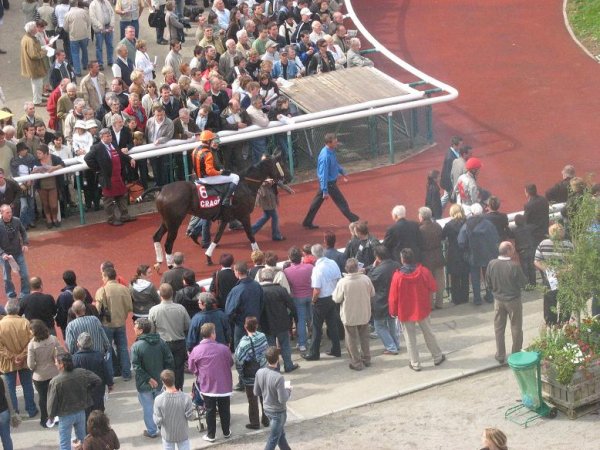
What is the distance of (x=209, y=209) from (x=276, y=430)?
5921 mm

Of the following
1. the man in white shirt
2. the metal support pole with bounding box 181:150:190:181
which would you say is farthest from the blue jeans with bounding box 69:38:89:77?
the man in white shirt

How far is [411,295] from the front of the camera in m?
15.4

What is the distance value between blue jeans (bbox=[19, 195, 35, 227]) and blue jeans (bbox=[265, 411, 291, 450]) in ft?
26.0

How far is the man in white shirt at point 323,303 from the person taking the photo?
619 inches

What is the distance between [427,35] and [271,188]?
→ 10.4 metres

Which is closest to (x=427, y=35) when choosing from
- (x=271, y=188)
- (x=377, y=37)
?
(x=377, y=37)

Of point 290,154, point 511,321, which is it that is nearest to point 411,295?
point 511,321

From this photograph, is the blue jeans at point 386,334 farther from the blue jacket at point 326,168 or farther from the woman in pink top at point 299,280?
the blue jacket at point 326,168

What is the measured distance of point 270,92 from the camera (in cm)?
2214

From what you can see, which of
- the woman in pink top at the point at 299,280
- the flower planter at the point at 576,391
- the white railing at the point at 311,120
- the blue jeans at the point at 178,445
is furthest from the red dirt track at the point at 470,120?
the flower planter at the point at 576,391

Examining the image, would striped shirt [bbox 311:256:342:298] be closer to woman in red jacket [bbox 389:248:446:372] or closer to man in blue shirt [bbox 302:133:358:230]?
woman in red jacket [bbox 389:248:446:372]

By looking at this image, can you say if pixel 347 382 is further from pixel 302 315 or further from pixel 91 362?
pixel 91 362

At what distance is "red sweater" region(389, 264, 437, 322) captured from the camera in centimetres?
1529

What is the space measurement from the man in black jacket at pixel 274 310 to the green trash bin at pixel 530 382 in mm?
2750
